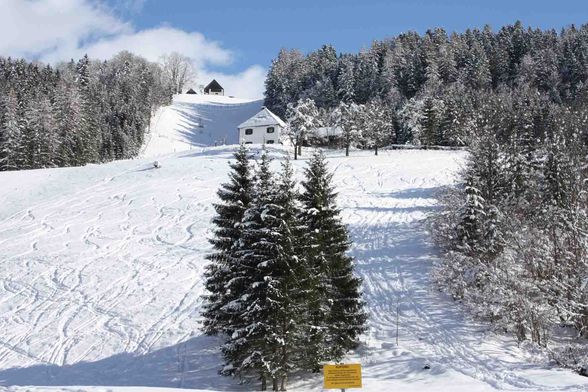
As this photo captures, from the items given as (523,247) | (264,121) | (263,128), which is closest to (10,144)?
(263,128)

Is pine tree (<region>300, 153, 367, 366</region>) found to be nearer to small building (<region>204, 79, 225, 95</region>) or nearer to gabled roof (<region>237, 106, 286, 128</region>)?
gabled roof (<region>237, 106, 286, 128</region>)

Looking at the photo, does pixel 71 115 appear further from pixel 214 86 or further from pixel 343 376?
pixel 214 86

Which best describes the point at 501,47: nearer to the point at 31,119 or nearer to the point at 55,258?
the point at 31,119

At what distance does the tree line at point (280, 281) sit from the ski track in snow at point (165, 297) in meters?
1.49

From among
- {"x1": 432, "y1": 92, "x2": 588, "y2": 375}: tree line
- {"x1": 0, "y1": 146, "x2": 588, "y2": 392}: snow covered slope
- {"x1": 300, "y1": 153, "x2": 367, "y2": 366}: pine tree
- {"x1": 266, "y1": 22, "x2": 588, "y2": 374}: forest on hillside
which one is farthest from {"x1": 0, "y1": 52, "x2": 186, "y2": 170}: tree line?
{"x1": 300, "y1": 153, "x2": 367, "y2": 366}: pine tree

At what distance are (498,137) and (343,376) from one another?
4128 centimetres

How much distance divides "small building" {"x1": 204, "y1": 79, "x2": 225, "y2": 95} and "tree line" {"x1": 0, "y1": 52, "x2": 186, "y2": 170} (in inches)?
1304

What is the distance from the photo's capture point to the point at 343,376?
14992 millimetres

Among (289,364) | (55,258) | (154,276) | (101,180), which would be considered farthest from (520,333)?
(101,180)

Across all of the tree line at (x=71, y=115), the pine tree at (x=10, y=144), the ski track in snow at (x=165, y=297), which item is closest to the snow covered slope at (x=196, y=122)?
the tree line at (x=71, y=115)

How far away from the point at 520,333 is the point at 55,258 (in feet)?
85.6

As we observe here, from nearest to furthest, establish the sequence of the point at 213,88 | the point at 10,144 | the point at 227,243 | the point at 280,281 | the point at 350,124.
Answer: the point at 280,281 → the point at 227,243 → the point at 10,144 → the point at 350,124 → the point at 213,88

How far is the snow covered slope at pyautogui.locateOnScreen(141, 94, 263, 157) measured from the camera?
369 feet

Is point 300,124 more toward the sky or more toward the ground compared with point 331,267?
more toward the sky
